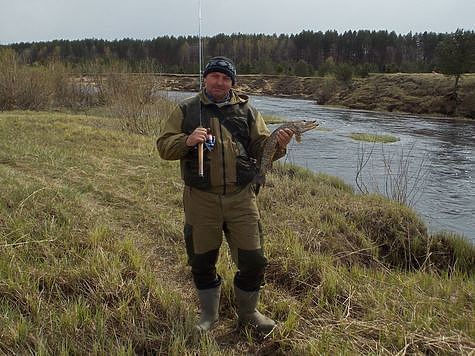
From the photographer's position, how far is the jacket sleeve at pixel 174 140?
9.70 feet

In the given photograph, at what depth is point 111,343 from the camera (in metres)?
2.87

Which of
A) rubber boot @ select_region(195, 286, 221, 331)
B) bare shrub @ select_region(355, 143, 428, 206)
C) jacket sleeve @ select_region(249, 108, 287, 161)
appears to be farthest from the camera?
bare shrub @ select_region(355, 143, 428, 206)

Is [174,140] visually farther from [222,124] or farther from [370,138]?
[370,138]

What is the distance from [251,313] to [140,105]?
14.0m

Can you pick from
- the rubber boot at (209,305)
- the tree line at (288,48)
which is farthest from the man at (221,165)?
the tree line at (288,48)

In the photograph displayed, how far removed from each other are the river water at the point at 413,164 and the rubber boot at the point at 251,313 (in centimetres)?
554

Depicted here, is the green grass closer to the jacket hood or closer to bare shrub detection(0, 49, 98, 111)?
bare shrub detection(0, 49, 98, 111)

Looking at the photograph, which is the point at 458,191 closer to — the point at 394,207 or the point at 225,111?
the point at 394,207

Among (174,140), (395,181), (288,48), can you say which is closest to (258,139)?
Result: (174,140)

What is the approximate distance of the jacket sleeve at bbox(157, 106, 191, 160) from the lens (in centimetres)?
296

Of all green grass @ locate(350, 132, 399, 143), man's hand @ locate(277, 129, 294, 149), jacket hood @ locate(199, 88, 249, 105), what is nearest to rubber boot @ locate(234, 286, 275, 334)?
man's hand @ locate(277, 129, 294, 149)

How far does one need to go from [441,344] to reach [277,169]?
7.99 m

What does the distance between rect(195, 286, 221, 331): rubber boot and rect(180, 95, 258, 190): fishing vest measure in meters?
0.85

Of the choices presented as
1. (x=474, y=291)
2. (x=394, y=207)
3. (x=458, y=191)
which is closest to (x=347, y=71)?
(x=458, y=191)
